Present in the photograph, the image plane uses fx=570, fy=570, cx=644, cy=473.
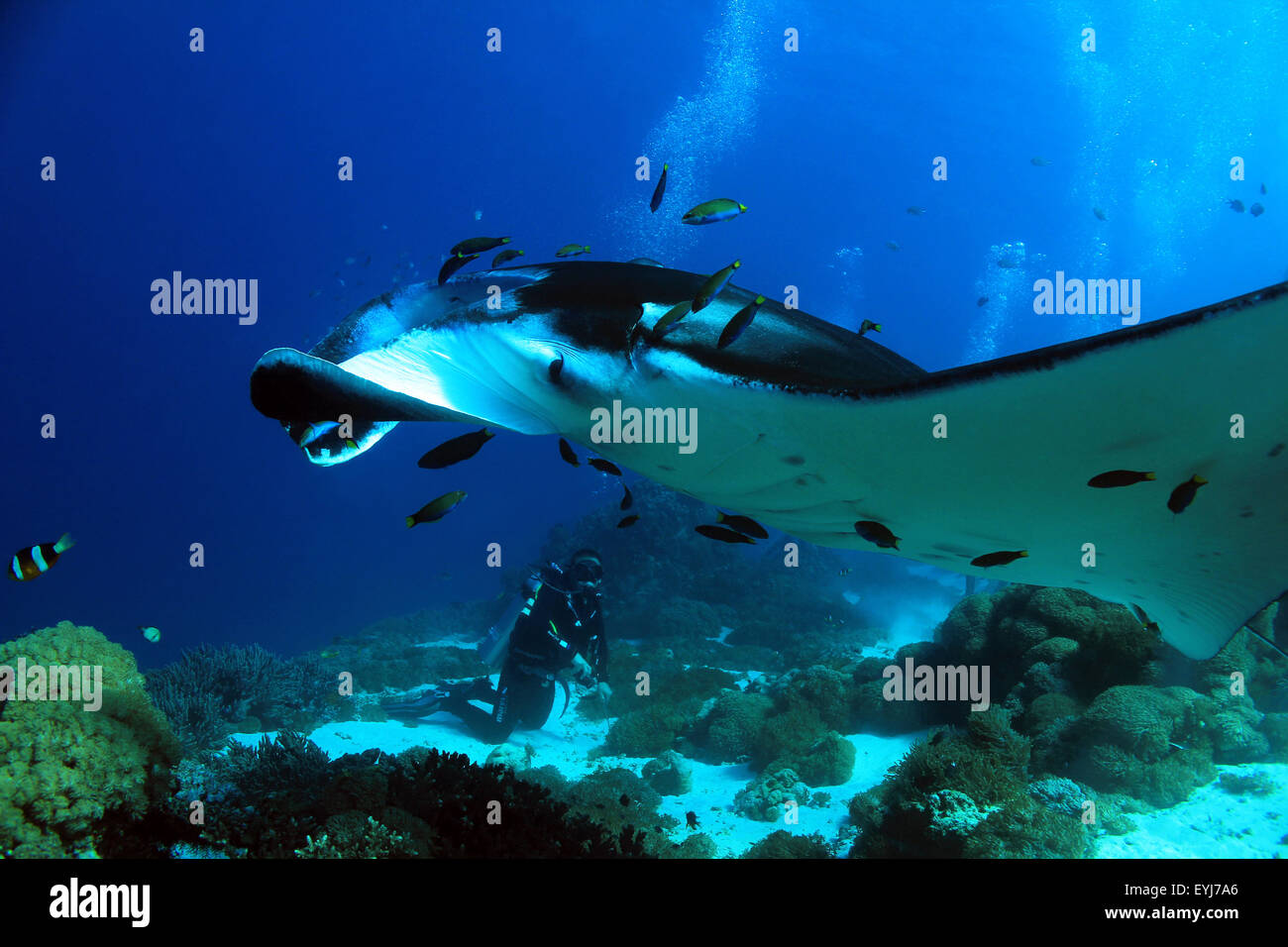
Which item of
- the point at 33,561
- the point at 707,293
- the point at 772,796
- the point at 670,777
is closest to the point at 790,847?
the point at 772,796

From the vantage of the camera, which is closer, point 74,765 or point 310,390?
point 310,390

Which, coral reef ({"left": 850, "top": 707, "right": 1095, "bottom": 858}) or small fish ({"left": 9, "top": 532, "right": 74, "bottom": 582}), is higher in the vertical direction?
small fish ({"left": 9, "top": 532, "right": 74, "bottom": 582})

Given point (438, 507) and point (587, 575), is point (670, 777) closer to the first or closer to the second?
point (587, 575)

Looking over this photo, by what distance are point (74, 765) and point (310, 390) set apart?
439 cm

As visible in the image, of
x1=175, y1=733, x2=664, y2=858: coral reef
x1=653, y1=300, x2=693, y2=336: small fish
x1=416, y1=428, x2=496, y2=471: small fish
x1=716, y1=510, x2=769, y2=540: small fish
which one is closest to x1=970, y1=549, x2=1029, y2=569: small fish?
x1=716, y1=510, x2=769, y2=540: small fish

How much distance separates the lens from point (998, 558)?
8.27 ft

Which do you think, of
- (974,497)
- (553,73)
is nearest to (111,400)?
(553,73)

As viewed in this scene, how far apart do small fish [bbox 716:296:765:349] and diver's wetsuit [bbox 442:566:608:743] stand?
22.9 ft

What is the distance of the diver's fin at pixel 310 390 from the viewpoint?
4.22 ft

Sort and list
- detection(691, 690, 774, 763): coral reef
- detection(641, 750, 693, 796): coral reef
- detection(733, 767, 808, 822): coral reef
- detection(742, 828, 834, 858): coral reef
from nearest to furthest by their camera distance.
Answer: detection(742, 828, 834, 858): coral reef
detection(733, 767, 808, 822): coral reef
detection(641, 750, 693, 796): coral reef
detection(691, 690, 774, 763): coral reef

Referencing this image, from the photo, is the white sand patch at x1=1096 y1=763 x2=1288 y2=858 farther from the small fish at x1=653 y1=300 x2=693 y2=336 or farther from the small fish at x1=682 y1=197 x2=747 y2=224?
the small fish at x1=682 y1=197 x2=747 y2=224

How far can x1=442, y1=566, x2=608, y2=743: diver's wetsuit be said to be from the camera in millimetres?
8312

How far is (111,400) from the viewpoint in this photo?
6706 centimetres
